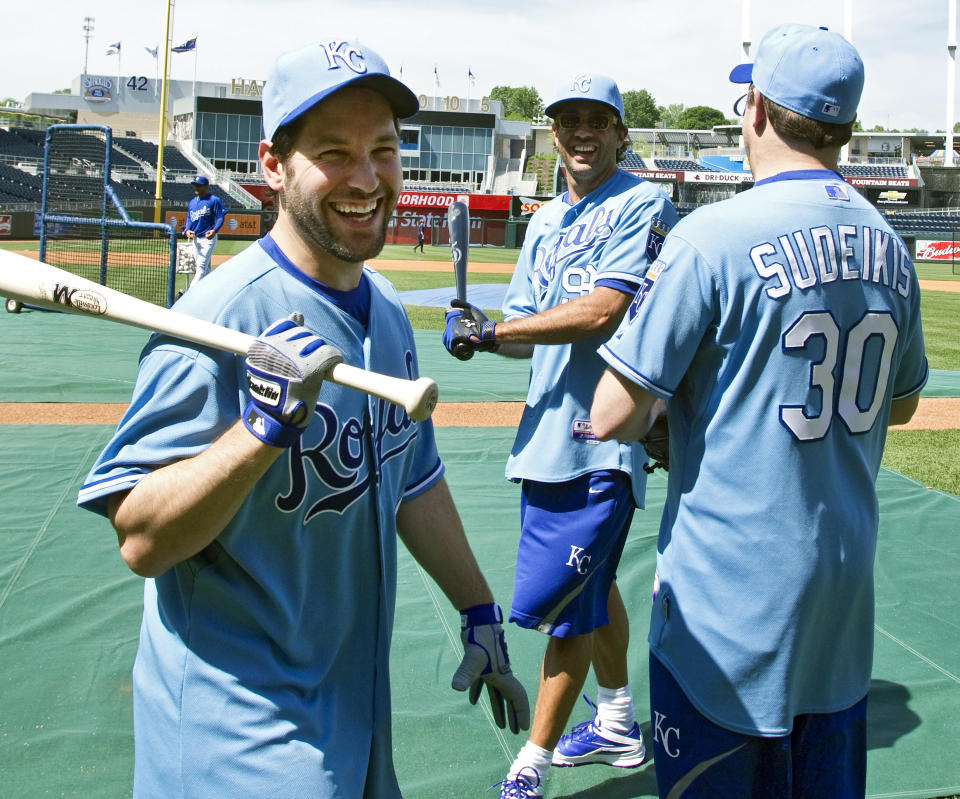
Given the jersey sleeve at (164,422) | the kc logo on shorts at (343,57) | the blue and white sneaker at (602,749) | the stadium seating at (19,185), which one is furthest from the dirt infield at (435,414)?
the stadium seating at (19,185)

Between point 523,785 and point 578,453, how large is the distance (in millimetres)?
1061

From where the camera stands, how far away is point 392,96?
6.06 feet

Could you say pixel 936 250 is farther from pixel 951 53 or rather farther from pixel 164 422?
pixel 164 422

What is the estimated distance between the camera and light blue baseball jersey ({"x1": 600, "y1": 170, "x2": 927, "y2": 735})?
1.96m

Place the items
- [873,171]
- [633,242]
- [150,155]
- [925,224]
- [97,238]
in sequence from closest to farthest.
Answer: [633,242], [97,238], [925,224], [150,155], [873,171]

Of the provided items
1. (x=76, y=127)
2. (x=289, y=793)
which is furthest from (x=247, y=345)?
(x=76, y=127)

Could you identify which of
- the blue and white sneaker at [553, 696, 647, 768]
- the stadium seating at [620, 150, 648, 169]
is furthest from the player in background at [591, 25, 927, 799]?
the stadium seating at [620, 150, 648, 169]

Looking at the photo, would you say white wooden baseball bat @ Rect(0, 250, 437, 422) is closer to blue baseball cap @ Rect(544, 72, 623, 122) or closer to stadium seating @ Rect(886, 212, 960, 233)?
blue baseball cap @ Rect(544, 72, 623, 122)

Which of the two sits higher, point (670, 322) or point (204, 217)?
point (204, 217)

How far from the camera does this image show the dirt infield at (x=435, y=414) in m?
7.32

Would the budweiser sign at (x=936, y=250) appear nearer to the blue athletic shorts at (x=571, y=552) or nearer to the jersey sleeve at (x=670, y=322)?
the blue athletic shorts at (x=571, y=552)

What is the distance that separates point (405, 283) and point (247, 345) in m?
21.2

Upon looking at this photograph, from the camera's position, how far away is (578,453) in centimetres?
304

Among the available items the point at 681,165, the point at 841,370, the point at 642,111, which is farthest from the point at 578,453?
the point at 642,111
